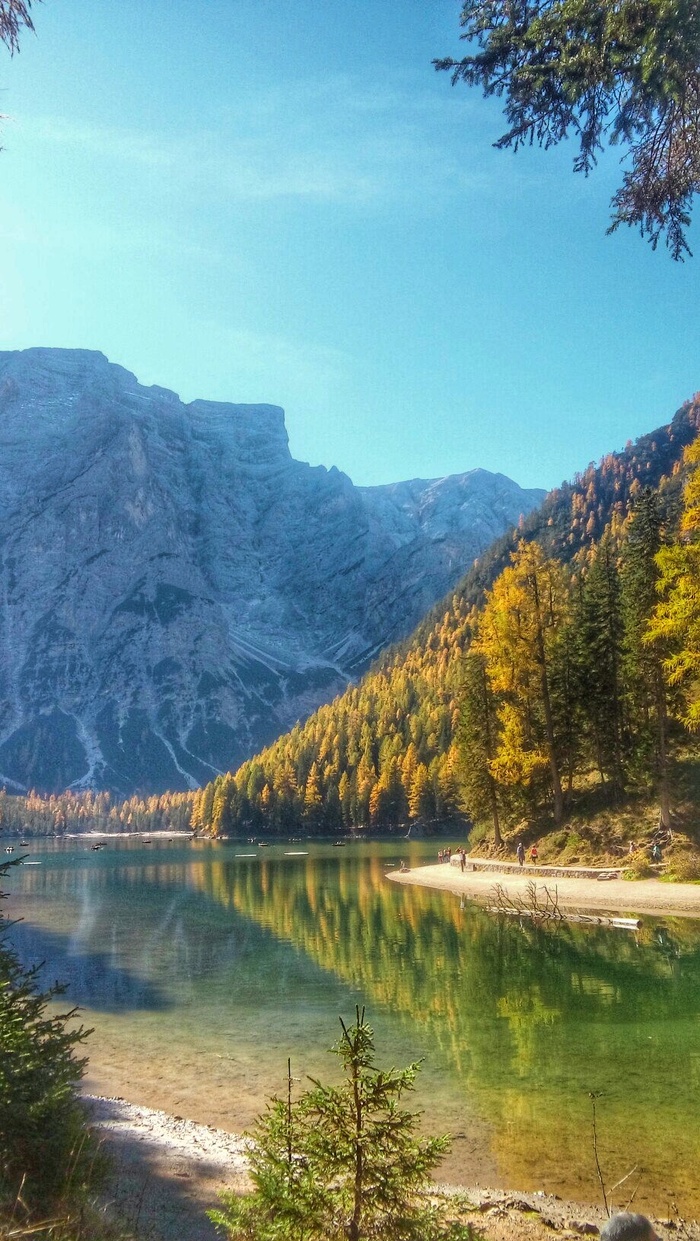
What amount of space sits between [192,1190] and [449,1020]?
979cm

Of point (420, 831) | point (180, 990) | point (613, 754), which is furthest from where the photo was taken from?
point (420, 831)

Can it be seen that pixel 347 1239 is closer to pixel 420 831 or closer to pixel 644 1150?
pixel 644 1150

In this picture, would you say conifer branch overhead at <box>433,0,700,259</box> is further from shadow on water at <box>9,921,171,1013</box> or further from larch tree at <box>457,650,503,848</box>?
larch tree at <box>457,650,503,848</box>

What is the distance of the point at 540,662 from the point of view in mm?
47562

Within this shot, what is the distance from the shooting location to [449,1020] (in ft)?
64.0

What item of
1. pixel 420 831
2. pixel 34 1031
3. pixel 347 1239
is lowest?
pixel 420 831

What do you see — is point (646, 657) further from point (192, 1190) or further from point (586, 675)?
point (192, 1190)

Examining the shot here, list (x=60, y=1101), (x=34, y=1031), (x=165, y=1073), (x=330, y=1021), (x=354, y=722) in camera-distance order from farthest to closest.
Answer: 1. (x=354, y=722)
2. (x=330, y=1021)
3. (x=165, y=1073)
4. (x=34, y=1031)
5. (x=60, y=1101)

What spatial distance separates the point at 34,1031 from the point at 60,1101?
85cm

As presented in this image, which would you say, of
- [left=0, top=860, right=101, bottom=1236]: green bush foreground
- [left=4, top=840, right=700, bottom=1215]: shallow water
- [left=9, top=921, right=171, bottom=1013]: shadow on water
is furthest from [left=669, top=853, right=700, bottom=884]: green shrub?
[left=0, top=860, right=101, bottom=1236]: green bush foreground

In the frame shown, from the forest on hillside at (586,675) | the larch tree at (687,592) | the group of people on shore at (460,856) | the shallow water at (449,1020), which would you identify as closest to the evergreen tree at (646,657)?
the forest on hillside at (586,675)

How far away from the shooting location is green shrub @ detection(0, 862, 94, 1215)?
7.05 meters

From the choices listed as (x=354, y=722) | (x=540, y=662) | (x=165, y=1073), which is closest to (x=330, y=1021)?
(x=165, y=1073)

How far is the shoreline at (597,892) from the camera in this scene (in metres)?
31.5
